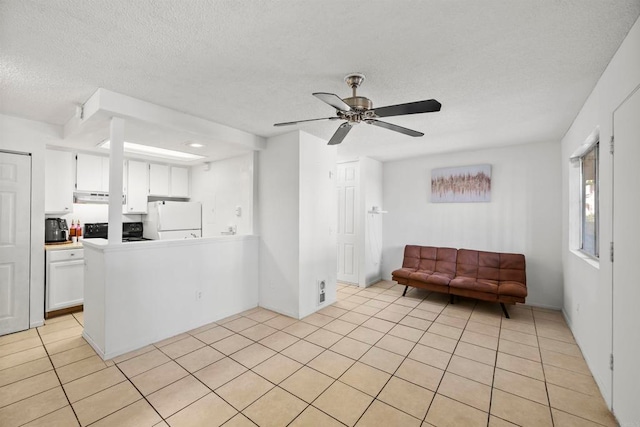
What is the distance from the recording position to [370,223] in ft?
17.6

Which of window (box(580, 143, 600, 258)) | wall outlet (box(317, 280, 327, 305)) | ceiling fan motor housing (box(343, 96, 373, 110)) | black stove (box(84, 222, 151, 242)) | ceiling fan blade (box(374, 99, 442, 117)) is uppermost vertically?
ceiling fan motor housing (box(343, 96, 373, 110))

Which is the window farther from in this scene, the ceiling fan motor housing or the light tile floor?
the ceiling fan motor housing

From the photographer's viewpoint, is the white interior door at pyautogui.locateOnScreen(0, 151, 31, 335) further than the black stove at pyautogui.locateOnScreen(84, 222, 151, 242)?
No

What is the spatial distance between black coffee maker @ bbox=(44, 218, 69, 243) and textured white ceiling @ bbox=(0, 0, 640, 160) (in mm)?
1701

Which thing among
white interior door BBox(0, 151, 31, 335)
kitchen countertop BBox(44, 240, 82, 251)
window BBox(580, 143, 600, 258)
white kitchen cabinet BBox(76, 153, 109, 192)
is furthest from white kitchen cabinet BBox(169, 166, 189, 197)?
window BBox(580, 143, 600, 258)

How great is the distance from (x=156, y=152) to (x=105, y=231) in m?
1.65

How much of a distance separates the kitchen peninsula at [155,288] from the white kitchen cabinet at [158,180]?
221cm

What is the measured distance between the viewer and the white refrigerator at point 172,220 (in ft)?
15.3

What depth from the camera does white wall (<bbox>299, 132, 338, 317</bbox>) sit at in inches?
147

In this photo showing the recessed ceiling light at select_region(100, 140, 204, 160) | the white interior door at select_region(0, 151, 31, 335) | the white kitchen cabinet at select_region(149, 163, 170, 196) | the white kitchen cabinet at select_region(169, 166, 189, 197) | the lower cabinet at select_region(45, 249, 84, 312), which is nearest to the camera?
the white interior door at select_region(0, 151, 31, 335)

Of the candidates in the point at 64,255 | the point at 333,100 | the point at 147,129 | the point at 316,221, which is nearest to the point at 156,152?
the point at 147,129

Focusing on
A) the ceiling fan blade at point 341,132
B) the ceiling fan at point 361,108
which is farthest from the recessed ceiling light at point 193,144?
the ceiling fan at point 361,108

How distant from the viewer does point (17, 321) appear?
3.21m

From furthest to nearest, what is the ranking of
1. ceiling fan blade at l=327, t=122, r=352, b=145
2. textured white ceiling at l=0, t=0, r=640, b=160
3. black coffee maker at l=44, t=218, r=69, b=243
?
black coffee maker at l=44, t=218, r=69, b=243, ceiling fan blade at l=327, t=122, r=352, b=145, textured white ceiling at l=0, t=0, r=640, b=160
